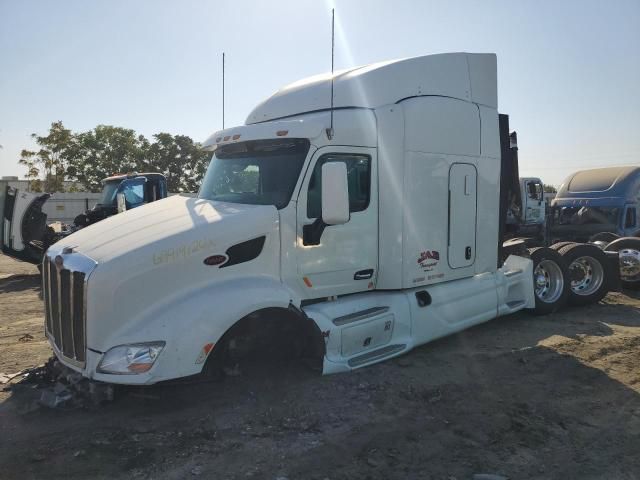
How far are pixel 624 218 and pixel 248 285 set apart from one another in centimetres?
1151

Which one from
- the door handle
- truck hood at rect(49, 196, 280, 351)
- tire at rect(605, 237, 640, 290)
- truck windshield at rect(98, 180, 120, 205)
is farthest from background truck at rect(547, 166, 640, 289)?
truck windshield at rect(98, 180, 120, 205)

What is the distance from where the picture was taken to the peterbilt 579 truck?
3.95 meters

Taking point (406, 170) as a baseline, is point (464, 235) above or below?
below

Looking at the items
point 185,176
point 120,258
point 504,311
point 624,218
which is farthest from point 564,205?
point 185,176

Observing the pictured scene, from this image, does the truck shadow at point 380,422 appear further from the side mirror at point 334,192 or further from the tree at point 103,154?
the tree at point 103,154

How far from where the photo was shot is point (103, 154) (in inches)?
1586

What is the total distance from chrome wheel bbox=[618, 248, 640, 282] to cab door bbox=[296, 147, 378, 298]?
6.58 metres

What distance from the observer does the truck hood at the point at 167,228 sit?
13.5 feet

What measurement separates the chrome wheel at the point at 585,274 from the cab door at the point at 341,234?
503cm

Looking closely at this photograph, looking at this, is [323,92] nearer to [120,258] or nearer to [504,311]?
[120,258]

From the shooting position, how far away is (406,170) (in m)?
5.61

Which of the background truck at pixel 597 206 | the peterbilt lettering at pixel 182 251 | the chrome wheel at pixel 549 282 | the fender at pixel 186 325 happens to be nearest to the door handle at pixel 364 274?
the fender at pixel 186 325

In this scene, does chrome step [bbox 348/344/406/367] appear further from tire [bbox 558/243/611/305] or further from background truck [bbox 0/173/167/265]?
background truck [bbox 0/173/167/265]

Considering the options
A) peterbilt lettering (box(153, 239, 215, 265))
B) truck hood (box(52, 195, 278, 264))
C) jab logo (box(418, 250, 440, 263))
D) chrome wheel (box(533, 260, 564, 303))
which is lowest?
chrome wheel (box(533, 260, 564, 303))
